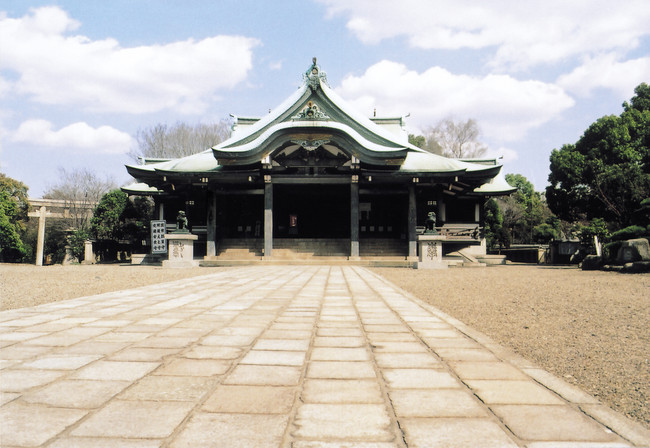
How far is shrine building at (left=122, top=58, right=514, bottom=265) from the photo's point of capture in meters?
19.0

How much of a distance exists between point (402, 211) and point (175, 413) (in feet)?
69.0

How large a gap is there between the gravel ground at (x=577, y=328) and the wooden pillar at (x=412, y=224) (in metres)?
10.0

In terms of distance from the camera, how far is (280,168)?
19.5 metres

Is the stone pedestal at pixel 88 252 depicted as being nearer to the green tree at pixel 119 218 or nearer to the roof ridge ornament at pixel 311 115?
the green tree at pixel 119 218

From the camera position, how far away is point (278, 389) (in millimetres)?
2395

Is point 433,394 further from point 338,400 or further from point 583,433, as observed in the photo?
point 583,433

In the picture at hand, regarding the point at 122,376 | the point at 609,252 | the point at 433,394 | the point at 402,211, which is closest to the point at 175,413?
the point at 122,376

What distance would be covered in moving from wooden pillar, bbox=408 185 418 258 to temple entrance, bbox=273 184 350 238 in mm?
3861

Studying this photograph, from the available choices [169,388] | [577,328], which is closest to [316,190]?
[577,328]

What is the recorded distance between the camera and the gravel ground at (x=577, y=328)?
9.88 feet

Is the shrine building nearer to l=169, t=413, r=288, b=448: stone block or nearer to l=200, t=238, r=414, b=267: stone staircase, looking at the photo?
l=200, t=238, r=414, b=267: stone staircase

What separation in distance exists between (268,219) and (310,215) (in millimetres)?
4113

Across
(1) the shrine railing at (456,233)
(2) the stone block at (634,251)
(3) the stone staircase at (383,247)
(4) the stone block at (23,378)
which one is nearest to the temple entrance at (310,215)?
(3) the stone staircase at (383,247)

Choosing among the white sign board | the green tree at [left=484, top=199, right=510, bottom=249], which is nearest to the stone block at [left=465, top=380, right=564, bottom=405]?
the white sign board
